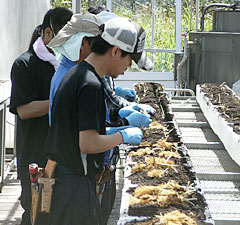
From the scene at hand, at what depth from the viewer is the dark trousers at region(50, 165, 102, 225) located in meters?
2.82

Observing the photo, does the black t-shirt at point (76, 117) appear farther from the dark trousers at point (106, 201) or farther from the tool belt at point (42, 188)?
the dark trousers at point (106, 201)

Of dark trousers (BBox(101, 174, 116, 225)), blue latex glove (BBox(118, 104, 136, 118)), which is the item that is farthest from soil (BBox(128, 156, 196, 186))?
blue latex glove (BBox(118, 104, 136, 118))

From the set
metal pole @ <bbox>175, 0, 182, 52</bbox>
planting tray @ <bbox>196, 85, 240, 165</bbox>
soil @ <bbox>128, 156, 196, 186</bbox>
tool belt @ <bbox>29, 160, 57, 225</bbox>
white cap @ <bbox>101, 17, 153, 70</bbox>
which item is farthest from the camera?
metal pole @ <bbox>175, 0, 182, 52</bbox>

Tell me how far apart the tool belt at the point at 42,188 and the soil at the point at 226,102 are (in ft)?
7.41

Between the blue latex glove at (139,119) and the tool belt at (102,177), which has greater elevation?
the blue latex glove at (139,119)

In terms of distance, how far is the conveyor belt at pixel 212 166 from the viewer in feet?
11.7

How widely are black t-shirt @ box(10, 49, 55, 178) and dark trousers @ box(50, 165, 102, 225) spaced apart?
1045mm

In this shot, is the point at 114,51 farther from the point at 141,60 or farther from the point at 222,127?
the point at 222,127

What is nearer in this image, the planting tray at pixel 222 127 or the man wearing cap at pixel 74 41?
→ the man wearing cap at pixel 74 41

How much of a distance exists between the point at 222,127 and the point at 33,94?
79.1 inches

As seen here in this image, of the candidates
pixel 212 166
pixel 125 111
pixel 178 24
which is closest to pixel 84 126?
pixel 125 111

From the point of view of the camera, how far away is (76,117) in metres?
2.74

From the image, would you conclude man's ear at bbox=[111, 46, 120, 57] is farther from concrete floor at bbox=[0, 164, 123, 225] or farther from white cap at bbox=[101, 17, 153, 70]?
concrete floor at bbox=[0, 164, 123, 225]

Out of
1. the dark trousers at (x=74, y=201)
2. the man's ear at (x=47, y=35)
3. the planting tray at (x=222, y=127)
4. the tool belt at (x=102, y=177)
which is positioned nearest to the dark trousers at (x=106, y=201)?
the tool belt at (x=102, y=177)
